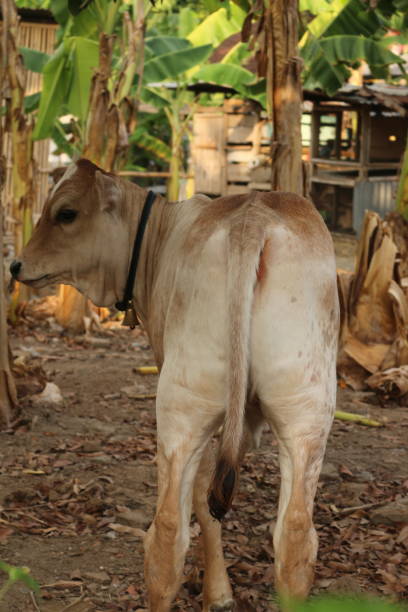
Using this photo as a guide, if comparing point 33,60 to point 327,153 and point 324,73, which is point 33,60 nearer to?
point 324,73

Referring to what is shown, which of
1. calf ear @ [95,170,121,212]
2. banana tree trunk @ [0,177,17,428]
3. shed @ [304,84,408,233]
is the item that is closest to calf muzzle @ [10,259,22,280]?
calf ear @ [95,170,121,212]

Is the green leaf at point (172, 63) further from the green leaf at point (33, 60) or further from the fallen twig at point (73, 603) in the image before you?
the fallen twig at point (73, 603)

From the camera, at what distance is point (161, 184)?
2558 cm

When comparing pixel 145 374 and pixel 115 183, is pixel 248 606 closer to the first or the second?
pixel 115 183

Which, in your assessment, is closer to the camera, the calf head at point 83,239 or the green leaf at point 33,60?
the calf head at point 83,239

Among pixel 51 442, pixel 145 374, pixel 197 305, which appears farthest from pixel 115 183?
pixel 145 374

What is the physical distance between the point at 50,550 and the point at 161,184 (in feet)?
Result: 71.0

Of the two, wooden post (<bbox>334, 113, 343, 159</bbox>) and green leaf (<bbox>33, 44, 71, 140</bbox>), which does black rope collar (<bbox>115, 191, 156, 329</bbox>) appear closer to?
green leaf (<bbox>33, 44, 71, 140</bbox>)

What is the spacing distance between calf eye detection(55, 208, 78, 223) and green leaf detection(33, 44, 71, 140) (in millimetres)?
6648

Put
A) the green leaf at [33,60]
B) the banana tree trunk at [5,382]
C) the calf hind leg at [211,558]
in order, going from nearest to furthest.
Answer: the calf hind leg at [211,558] < the banana tree trunk at [5,382] < the green leaf at [33,60]

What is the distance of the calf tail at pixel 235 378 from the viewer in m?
2.98

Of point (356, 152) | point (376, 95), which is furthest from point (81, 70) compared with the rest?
point (356, 152)

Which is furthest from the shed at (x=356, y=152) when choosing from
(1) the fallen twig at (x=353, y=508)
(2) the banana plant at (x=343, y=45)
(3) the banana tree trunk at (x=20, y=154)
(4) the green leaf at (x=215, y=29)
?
(1) the fallen twig at (x=353, y=508)

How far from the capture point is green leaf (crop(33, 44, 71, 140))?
33.7 feet
